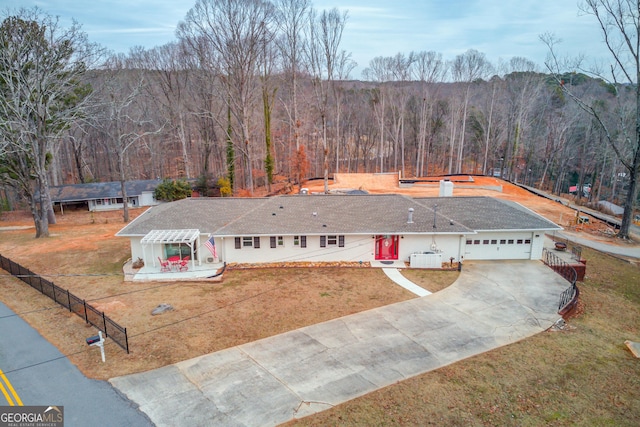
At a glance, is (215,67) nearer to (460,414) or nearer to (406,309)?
(406,309)

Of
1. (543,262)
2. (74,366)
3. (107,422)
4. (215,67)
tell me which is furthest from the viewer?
(215,67)

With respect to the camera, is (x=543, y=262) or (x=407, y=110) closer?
(x=543, y=262)

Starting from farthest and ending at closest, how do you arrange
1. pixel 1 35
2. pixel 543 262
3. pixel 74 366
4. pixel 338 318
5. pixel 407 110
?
pixel 407 110 → pixel 1 35 → pixel 543 262 → pixel 338 318 → pixel 74 366

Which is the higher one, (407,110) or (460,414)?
(407,110)

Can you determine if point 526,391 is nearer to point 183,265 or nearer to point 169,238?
point 183,265

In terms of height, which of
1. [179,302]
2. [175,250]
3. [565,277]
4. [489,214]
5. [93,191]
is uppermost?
[489,214]

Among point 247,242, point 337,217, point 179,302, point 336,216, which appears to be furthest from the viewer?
point 336,216

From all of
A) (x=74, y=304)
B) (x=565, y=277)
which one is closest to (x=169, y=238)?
(x=74, y=304)

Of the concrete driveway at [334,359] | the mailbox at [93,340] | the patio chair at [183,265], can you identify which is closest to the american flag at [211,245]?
the patio chair at [183,265]

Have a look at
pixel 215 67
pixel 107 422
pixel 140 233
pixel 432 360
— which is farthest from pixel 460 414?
pixel 215 67
